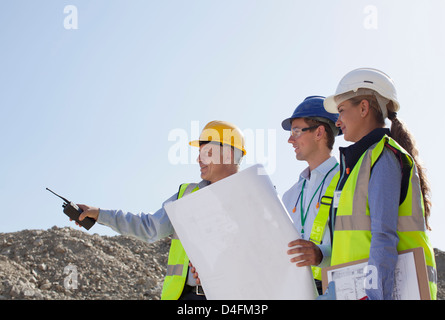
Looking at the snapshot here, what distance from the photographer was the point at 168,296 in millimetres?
4266

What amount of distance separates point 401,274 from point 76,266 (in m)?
12.0

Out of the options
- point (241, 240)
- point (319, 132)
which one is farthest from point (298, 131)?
point (241, 240)

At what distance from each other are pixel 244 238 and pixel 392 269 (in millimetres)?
757

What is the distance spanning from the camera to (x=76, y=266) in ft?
43.7

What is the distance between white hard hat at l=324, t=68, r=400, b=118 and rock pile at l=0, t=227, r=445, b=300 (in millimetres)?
10349

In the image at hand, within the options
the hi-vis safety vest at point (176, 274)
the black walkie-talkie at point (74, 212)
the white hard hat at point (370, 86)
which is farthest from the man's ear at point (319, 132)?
the black walkie-talkie at point (74, 212)

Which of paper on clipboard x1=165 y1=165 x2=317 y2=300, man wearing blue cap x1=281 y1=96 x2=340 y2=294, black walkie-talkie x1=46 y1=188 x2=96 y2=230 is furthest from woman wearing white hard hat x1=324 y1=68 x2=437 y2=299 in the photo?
black walkie-talkie x1=46 y1=188 x2=96 y2=230

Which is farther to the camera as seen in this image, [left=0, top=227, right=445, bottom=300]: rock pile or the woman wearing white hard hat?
[left=0, top=227, right=445, bottom=300]: rock pile

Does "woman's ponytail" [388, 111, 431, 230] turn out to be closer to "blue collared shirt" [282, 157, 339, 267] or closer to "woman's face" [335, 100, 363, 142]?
"woman's face" [335, 100, 363, 142]

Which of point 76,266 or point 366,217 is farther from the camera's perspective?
point 76,266

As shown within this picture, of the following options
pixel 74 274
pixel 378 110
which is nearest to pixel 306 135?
pixel 378 110

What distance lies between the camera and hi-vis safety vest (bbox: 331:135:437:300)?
270 centimetres

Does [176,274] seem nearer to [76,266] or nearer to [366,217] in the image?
[366,217]
